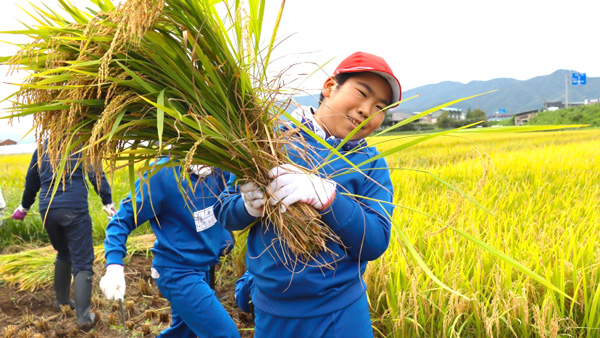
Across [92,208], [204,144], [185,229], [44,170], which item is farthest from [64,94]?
[92,208]

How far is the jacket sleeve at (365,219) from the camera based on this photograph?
106 cm

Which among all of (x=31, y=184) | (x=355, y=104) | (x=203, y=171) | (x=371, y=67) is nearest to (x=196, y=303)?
(x=203, y=171)

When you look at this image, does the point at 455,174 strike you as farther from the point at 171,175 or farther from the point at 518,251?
the point at 171,175

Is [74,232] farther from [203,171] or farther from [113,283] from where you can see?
[203,171]

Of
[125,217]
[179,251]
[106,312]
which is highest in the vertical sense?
[125,217]

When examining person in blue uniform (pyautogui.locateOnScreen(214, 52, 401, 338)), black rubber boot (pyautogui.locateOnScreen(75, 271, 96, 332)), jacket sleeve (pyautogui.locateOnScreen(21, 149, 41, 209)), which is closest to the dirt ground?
black rubber boot (pyautogui.locateOnScreen(75, 271, 96, 332))

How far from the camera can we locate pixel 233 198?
49.4 inches

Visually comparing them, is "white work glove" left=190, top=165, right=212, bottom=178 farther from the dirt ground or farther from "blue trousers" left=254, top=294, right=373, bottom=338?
the dirt ground

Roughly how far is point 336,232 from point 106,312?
2375 mm

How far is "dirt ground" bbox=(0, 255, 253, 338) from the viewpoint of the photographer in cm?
245

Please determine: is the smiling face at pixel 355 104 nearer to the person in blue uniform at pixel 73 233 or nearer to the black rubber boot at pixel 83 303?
the person in blue uniform at pixel 73 233

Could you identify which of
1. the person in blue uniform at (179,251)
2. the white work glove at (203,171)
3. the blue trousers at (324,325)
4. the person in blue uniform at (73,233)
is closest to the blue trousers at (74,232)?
the person in blue uniform at (73,233)

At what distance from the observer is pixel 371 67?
3.96 feet

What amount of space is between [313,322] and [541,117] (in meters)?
45.8
